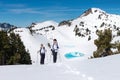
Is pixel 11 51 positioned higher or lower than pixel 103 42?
lower

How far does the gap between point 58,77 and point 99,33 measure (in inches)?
2280

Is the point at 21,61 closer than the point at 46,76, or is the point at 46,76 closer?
the point at 46,76

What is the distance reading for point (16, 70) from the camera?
26.4 metres

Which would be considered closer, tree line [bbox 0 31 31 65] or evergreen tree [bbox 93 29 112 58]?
evergreen tree [bbox 93 29 112 58]

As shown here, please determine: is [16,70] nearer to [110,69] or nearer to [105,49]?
[110,69]

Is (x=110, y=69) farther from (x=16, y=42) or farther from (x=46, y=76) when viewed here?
(x=16, y=42)

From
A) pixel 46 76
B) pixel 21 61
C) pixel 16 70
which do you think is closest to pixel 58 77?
pixel 46 76

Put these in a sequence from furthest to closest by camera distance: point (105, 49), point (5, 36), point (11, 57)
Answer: point (5, 36) < point (11, 57) < point (105, 49)

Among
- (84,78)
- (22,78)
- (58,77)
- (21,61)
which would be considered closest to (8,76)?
(22,78)

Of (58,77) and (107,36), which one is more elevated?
(107,36)

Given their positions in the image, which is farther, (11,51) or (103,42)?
(11,51)

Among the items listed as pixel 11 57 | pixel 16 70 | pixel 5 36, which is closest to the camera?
pixel 16 70

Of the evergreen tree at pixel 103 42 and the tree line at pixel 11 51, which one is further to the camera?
the tree line at pixel 11 51

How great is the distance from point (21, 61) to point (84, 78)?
81.7m
